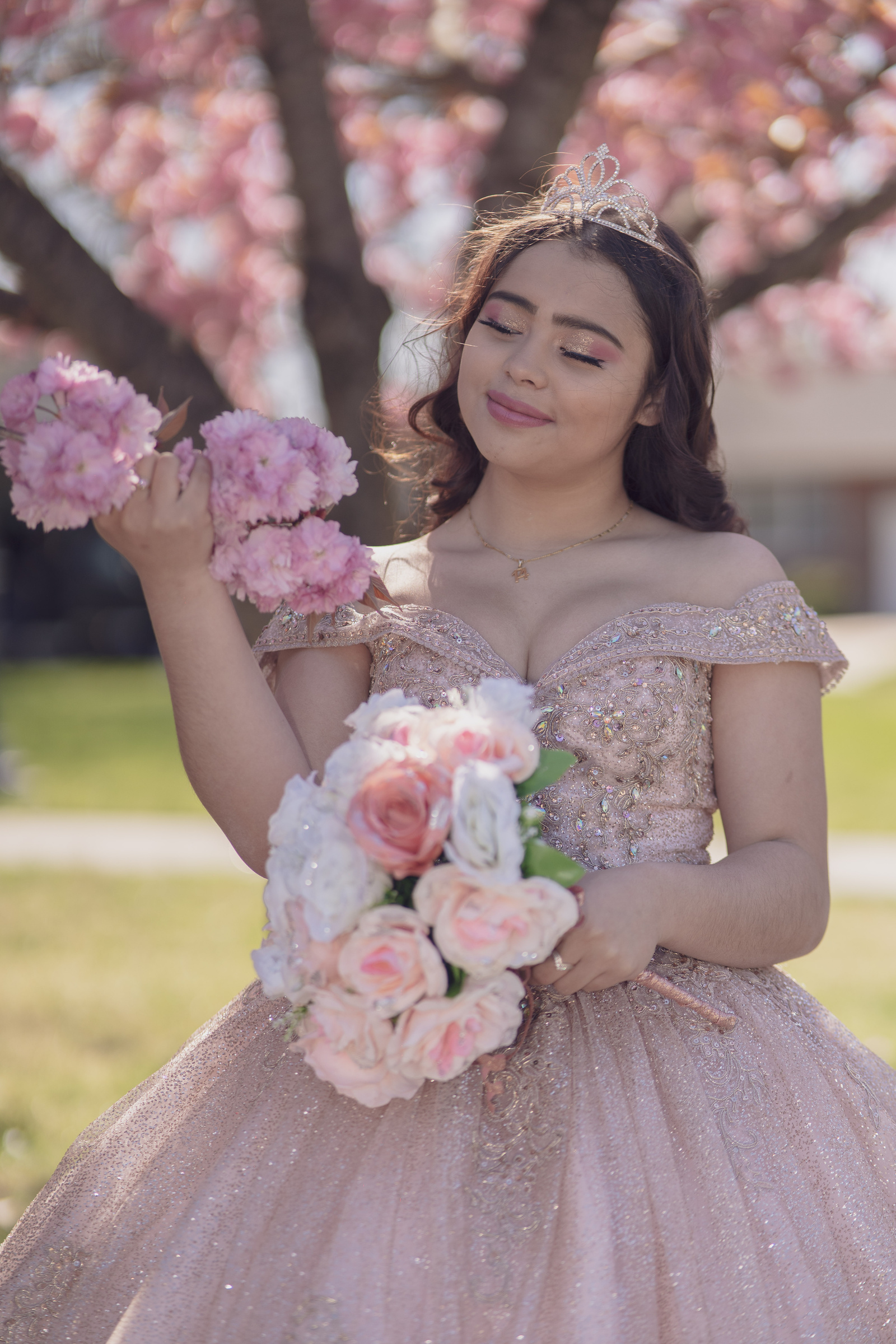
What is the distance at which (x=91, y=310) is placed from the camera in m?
2.78

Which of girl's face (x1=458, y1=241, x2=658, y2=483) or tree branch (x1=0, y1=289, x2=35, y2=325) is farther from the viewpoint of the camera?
tree branch (x1=0, y1=289, x2=35, y2=325)

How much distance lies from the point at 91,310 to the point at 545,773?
180 cm

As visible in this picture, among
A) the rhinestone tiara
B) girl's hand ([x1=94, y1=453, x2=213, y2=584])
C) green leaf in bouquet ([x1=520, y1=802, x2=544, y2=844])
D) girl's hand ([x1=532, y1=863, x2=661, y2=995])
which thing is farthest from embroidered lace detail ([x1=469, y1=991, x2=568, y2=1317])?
the rhinestone tiara

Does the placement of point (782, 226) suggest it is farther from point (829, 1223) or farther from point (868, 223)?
point (829, 1223)

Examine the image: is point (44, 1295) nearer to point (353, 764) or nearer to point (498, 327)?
point (353, 764)

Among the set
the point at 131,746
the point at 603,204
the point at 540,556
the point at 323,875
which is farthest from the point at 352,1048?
the point at 131,746

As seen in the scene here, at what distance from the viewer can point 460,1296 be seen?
148 cm

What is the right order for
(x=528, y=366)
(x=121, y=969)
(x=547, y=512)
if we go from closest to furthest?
(x=528, y=366) → (x=547, y=512) → (x=121, y=969)

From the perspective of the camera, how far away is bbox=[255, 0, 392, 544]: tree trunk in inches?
118

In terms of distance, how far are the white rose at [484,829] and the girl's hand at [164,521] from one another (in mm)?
474

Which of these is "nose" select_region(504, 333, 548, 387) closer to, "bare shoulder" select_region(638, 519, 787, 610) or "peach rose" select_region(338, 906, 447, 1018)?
"bare shoulder" select_region(638, 519, 787, 610)

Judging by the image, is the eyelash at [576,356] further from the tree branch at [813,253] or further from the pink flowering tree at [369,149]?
the tree branch at [813,253]

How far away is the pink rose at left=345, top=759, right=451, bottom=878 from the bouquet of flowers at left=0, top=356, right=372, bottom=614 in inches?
14.1

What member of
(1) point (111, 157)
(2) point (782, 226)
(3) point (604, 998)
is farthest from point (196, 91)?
(3) point (604, 998)
